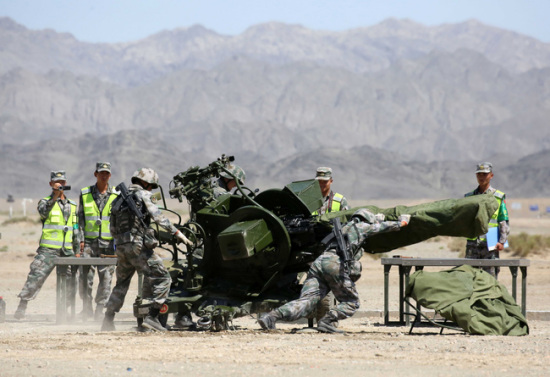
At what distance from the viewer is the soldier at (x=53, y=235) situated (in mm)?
15328

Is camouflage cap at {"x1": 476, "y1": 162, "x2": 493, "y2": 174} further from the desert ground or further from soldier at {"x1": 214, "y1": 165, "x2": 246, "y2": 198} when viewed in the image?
soldier at {"x1": 214, "y1": 165, "x2": 246, "y2": 198}

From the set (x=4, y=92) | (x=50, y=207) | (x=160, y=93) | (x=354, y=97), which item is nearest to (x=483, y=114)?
(x=354, y=97)

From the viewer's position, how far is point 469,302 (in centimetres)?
1173

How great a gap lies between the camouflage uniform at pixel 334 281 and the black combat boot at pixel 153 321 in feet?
4.87

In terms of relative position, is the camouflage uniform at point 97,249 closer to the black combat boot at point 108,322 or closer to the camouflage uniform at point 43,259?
the camouflage uniform at point 43,259

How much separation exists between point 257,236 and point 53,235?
15.7 ft

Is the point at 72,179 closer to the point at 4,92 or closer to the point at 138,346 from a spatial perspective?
the point at 4,92

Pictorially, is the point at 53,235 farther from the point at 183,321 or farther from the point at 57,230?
the point at 183,321

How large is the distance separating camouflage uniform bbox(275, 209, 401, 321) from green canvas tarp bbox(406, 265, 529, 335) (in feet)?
2.25

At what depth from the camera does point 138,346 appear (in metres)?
10.6

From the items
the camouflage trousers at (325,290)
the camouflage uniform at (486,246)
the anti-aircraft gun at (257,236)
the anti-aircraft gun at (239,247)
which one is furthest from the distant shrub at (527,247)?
the camouflage trousers at (325,290)

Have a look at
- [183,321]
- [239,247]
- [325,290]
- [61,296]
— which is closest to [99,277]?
[61,296]

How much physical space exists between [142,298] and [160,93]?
165471 mm

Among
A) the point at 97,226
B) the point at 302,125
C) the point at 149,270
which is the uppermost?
the point at 302,125
